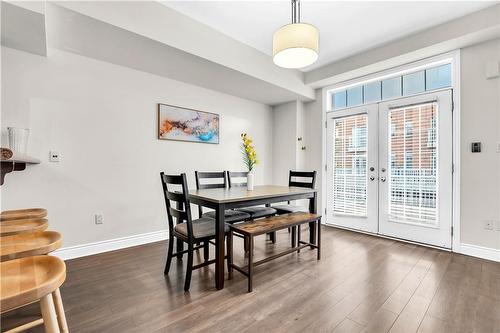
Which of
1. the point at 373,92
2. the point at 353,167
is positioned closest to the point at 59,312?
the point at 353,167

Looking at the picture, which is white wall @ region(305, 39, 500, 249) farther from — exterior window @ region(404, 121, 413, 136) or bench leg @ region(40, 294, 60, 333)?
bench leg @ region(40, 294, 60, 333)

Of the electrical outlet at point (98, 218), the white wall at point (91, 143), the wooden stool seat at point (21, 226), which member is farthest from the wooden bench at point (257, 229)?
the electrical outlet at point (98, 218)

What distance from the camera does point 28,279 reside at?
2.96ft

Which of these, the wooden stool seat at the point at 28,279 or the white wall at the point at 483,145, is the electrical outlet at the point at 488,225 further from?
the wooden stool seat at the point at 28,279

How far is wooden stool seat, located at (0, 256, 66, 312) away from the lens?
2.56 ft

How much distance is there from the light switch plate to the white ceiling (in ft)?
6.83

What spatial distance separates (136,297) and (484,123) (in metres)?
4.15

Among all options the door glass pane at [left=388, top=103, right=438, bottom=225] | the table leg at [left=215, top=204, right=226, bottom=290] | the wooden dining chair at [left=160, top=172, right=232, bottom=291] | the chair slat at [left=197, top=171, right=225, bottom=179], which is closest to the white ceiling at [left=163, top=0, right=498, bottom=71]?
the door glass pane at [left=388, top=103, right=438, bottom=225]

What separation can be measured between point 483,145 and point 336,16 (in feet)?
7.67

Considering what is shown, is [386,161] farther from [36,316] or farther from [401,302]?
[36,316]

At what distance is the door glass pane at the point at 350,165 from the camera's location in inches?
151

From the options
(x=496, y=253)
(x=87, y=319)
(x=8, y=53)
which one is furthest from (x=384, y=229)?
(x=8, y=53)

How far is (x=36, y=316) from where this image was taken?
5.42ft

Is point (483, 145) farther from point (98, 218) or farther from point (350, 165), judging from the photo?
point (98, 218)
